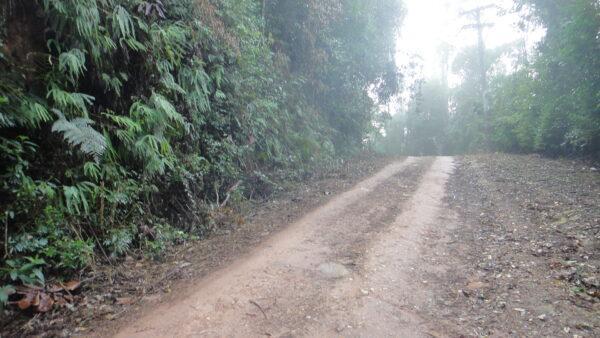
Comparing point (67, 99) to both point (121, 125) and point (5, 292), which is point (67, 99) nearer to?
point (121, 125)

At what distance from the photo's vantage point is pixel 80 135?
14.2 feet

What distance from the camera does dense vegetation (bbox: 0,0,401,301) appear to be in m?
4.08

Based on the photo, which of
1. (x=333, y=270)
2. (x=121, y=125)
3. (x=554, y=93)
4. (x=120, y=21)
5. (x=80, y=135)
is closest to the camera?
(x=80, y=135)

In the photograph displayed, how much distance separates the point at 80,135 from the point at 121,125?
0.94 metres

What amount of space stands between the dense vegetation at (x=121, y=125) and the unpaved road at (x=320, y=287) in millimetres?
1518

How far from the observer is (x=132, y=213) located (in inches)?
210

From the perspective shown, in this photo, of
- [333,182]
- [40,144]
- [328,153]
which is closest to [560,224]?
[333,182]

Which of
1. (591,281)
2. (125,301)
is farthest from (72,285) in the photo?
(591,281)

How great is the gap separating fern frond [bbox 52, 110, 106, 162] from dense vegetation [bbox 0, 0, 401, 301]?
0.02 m

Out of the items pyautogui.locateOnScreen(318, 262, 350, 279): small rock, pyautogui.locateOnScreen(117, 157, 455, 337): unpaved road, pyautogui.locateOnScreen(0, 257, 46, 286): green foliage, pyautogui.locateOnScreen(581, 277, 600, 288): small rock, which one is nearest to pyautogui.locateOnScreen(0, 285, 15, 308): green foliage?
pyautogui.locateOnScreen(0, 257, 46, 286): green foliage

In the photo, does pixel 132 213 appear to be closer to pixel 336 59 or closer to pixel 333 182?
pixel 333 182

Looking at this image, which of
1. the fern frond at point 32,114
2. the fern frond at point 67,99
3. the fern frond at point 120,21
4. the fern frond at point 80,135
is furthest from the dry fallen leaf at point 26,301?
the fern frond at point 120,21

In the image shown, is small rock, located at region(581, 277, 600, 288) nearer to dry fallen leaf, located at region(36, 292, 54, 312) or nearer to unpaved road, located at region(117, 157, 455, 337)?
unpaved road, located at region(117, 157, 455, 337)

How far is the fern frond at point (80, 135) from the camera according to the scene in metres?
4.26
